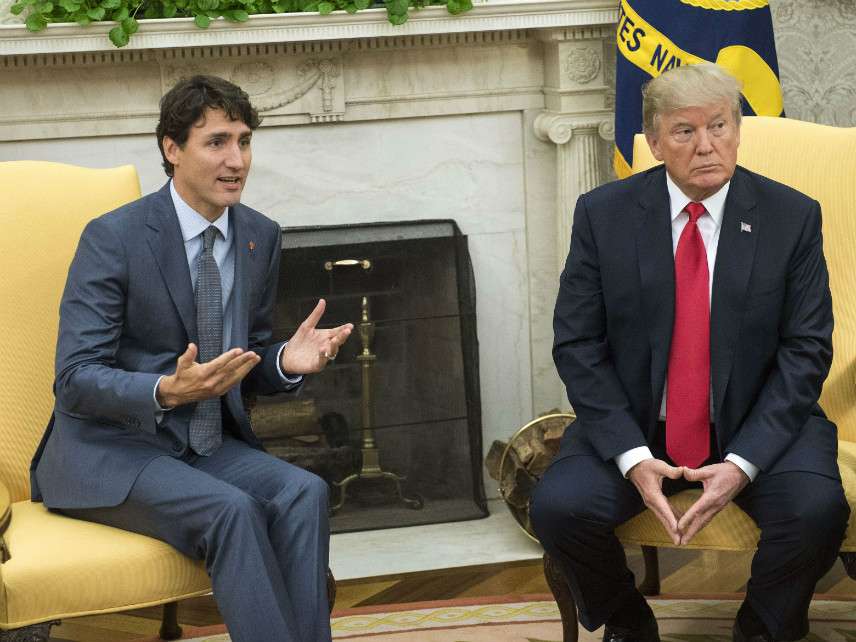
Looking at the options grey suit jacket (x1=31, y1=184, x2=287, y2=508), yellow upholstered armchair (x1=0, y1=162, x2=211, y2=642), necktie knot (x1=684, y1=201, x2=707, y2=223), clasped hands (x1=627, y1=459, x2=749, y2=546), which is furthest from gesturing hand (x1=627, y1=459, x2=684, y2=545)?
yellow upholstered armchair (x1=0, y1=162, x2=211, y2=642)

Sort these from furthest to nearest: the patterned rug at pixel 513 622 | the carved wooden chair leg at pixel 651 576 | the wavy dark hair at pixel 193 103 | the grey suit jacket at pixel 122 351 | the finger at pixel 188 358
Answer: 1. the carved wooden chair leg at pixel 651 576
2. the patterned rug at pixel 513 622
3. the wavy dark hair at pixel 193 103
4. the grey suit jacket at pixel 122 351
5. the finger at pixel 188 358

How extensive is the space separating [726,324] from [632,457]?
304 millimetres

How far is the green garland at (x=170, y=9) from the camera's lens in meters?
3.41

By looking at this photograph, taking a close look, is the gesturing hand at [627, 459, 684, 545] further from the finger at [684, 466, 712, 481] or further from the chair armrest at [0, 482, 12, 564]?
the chair armrest at [0, 482, 12, 564]

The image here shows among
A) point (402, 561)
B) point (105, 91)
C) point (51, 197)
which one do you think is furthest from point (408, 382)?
point (51, 197)

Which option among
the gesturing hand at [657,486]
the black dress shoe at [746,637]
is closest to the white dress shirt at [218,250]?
the gesturing hand at [657,486]

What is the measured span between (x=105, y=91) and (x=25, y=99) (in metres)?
0.21

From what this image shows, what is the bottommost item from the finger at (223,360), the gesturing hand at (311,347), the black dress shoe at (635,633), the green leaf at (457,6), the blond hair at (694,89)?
the black dress shoe at (635,633)

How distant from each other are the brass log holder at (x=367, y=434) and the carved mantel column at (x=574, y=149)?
1.95ft

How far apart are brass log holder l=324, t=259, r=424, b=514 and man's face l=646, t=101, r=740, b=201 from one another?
1.45m

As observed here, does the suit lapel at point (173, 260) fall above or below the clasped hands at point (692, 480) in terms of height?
above

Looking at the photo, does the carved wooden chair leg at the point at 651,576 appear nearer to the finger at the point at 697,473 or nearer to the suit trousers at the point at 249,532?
the finger at the point at 697,473

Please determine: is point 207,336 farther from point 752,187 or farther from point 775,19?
point 775,19

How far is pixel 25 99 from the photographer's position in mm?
3600
